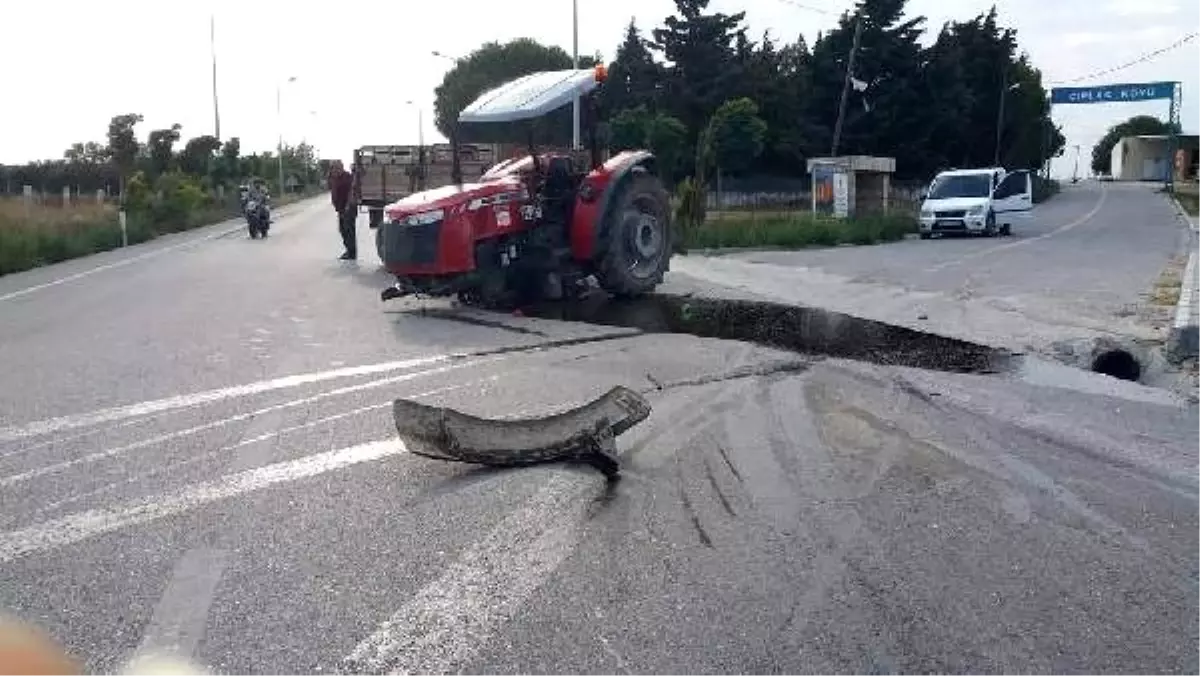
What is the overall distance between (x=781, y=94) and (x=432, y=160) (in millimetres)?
46328

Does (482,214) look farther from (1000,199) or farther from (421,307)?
(1000,199)

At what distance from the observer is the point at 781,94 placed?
204 feet

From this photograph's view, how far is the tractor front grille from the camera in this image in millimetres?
12328

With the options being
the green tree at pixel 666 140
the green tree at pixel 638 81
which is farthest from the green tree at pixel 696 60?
the green tree at pixel 666 140

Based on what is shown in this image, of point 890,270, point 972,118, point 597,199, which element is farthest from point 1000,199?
point 972,118

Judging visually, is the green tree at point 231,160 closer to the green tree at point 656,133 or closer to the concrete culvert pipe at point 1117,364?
the green tree at point 656,133

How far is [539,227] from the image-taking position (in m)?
13.0

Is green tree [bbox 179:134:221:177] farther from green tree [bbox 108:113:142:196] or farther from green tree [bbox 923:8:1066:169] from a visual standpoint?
green tree [bbox 923:8:1066:169]

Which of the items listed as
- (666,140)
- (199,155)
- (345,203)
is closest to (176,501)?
(345,203)

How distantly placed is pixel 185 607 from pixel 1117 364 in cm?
868

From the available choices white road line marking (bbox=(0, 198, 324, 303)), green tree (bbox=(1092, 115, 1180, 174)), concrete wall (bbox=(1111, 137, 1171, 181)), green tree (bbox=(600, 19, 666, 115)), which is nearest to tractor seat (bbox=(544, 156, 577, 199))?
white road line marking (bbox=(0, 198, 324, 303))

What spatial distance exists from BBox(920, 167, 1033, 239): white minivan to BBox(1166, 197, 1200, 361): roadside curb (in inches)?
526

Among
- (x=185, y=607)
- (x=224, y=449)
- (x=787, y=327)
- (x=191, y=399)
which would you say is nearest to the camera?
(x=185, y=607)

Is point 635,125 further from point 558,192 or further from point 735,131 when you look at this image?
point 558,192
